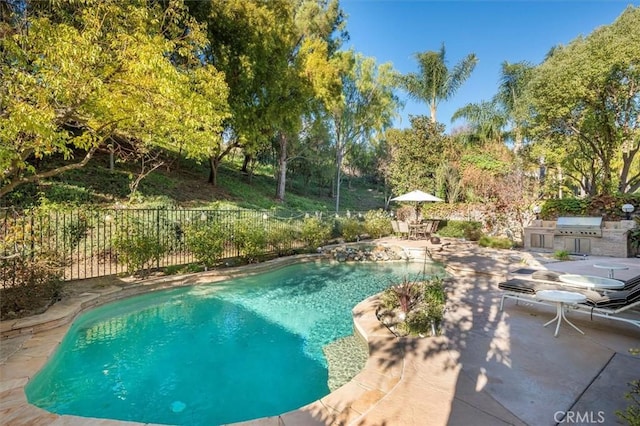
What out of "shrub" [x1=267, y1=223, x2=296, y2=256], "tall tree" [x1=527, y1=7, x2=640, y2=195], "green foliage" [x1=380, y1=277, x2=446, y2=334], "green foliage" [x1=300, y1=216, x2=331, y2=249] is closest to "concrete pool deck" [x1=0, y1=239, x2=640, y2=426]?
"green foliage" [x1=380, y1=277, x2=446, y2=334]

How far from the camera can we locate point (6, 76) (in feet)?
13.5

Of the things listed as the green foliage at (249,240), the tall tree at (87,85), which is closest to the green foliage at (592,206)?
the green foliage at (249,240)

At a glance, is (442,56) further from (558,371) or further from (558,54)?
(558,371)

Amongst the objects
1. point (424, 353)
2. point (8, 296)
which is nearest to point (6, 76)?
point (8, 296)

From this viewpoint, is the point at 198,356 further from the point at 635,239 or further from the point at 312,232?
the point at 635,239

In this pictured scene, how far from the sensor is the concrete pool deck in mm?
2492

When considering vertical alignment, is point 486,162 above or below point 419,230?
above

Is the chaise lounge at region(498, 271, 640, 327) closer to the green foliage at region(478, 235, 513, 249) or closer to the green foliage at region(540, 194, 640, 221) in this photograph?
the green foliage at region(478, 235, 513, 249)

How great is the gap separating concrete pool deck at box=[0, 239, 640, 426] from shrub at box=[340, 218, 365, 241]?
8.42m

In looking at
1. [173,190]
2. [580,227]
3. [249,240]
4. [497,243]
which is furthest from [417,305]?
[173,190]

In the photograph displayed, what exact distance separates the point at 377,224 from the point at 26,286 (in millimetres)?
12265

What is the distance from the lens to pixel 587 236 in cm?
1046

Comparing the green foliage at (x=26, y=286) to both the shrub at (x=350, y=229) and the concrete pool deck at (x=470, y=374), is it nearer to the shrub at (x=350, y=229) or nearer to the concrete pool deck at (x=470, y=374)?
the concrete pool deck at (x=470, y=374)

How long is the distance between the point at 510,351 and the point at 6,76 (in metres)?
7.11
